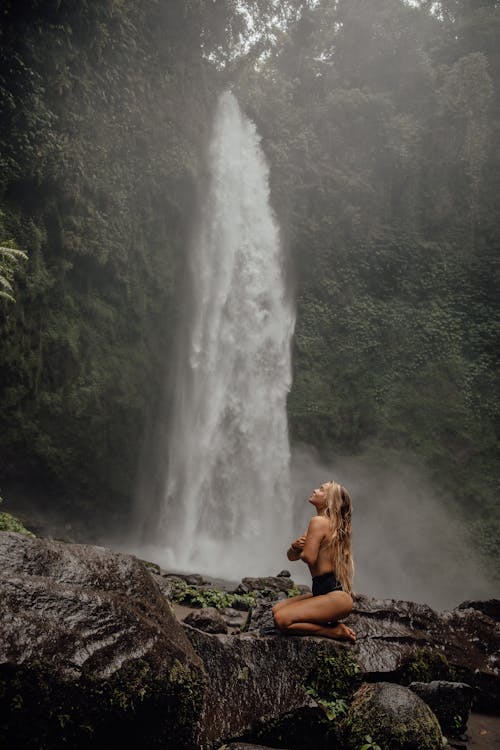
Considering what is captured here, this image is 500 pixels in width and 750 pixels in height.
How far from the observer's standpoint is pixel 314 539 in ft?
11.6

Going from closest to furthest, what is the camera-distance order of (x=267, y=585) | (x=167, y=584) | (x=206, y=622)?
1. (x=206, y=622)
2. (x=167, y=584)
3. (x=267, y=585)

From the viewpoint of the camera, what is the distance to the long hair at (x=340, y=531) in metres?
3.60

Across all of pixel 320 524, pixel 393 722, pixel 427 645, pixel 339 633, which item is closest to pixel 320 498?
pixel 320 524

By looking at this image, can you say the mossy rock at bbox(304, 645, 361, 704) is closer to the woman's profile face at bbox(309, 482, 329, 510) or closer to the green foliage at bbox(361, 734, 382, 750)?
the green foliage at bbox(361, 734, 382, 750)

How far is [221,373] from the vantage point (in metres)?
14.1

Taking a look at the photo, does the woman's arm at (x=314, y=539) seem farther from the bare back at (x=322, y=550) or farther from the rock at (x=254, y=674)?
the rock at (x=254, y=674)

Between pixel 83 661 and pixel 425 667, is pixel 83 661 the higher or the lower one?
the lower one

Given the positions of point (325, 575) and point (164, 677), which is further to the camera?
point (325, 575)

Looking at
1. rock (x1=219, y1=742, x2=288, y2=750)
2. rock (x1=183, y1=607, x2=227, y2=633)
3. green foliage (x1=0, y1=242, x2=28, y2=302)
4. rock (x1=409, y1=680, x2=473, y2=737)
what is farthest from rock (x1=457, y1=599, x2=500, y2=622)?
green foliage (x1=0, y1=242, x2=28, y2=302)

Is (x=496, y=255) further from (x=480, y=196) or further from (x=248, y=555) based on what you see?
(x=248, y=555)

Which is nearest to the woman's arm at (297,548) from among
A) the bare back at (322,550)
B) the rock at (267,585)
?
the bare back at (322,550)

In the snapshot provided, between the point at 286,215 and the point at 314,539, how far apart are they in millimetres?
15808

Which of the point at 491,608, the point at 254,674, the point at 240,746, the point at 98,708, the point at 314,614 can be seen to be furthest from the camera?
the point at 491,608

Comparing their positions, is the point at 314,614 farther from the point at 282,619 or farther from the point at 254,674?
the point at 254,674
